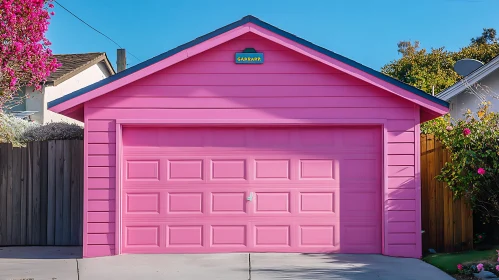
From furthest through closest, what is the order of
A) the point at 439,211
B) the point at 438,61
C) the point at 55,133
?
1. the point at 438,61
2. the point at 55,133
3. the point at 439,211

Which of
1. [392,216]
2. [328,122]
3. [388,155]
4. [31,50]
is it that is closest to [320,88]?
[328,122]

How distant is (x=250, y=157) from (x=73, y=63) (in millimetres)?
13931

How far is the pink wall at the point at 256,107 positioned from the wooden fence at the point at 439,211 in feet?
2.03

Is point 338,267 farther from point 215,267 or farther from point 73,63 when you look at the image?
point 73,63

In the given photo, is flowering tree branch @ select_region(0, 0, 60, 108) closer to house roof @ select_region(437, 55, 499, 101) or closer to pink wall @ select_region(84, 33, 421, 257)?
pink wall @ select_region(84, 33, 421, 257)

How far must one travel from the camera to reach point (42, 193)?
426 inches

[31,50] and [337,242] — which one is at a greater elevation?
[31,50]

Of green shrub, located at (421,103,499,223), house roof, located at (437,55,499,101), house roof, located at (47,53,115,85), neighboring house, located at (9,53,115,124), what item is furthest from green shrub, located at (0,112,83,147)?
house roof, located at (437,55,499,101)

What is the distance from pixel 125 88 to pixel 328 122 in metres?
3.33

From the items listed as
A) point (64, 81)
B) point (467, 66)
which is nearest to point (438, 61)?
point (467, 66)

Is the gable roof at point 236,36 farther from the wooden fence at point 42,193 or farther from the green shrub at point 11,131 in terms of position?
the green shrub at point 11,131

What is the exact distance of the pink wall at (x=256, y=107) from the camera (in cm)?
955

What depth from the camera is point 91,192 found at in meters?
9.54

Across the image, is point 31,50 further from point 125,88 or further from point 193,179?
point 193,179
